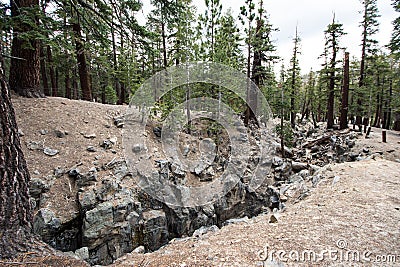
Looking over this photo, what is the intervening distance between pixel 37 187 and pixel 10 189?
3.60 m

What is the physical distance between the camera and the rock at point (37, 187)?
4805 mm

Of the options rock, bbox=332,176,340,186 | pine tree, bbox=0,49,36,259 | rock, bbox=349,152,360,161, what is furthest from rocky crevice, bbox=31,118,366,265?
rock, bbox=349,152,360,161

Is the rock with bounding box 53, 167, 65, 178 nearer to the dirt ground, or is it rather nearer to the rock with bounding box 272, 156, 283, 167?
the dirt ground

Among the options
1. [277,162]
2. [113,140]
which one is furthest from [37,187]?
[277,162]

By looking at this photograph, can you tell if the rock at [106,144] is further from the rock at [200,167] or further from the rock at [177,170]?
the rock at [200,167]

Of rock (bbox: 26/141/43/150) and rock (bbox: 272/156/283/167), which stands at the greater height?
rock (bbox: 26/141/43/150)

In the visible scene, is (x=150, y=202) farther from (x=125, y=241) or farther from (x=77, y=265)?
(x=77, y=265)

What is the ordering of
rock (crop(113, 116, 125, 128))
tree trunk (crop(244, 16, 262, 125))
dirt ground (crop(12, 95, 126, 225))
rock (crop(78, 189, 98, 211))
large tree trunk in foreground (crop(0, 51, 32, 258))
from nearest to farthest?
large tree trunk in foreground (crop(0, 51, 32, 258)) → rock (crop(78, 189, 98, 211)) → dirt ground (crop(12, 95, 126, 225)) → rock (crop(113, 116, 125, 128)) → tree trunk (crop(244, 16, 262, 125))

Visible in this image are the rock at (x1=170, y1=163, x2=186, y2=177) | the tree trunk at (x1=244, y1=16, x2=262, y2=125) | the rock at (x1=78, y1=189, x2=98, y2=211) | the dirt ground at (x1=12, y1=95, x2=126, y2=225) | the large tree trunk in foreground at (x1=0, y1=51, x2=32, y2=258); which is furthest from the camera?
the tree trunk at (x1=244, y1=16, x2=262, y2=125)

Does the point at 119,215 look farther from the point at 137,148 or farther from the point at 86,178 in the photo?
the point at 137,148

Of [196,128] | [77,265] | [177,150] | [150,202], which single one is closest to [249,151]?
[196,128]

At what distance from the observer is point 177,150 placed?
920cm

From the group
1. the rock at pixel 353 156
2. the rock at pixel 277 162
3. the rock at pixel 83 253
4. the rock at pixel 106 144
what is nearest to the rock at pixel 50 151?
the rock at pixel 106 144

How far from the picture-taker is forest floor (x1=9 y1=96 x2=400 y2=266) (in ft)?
8.27
